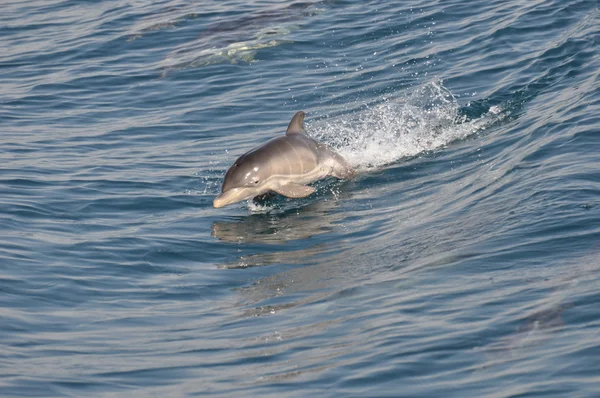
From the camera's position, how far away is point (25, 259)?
10367 mm

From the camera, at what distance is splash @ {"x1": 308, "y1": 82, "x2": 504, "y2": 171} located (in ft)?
45.2

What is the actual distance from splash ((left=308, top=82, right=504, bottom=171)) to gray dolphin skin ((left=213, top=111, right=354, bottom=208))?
1055 millimetres

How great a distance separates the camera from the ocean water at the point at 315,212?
24.7 ft

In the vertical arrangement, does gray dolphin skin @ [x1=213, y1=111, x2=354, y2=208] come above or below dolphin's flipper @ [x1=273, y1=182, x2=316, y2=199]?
above

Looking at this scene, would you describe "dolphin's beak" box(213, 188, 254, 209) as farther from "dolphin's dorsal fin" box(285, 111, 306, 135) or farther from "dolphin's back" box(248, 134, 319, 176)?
"dolphin's dorsal fin" box(285, 111, 306, 135)

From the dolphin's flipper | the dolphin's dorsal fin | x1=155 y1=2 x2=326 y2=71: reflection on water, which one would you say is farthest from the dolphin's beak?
x1=155 y1=2 x2=326 y2=71: reflection on water

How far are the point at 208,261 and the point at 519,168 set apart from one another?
12.5 feet

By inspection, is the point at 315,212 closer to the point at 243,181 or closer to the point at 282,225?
the point at 282,225

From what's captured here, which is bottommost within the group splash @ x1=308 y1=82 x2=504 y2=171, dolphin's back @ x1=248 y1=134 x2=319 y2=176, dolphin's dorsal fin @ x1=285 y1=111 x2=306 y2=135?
splash @ x1=308 y1=82 x2=504 y2=171

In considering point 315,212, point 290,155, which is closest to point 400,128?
point 290,155

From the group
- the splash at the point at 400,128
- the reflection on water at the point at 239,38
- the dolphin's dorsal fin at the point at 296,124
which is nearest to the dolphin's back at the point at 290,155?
the dolphin's dorsal fin at the point at 296,124

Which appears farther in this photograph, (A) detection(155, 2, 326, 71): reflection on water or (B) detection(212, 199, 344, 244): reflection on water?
(A) detection(155, 2, 326, 71): reflection on water

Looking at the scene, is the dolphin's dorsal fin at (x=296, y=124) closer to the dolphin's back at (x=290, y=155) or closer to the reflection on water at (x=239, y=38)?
the dolphin's back at (x=290, y=155)

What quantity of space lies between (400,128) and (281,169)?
335 cm
